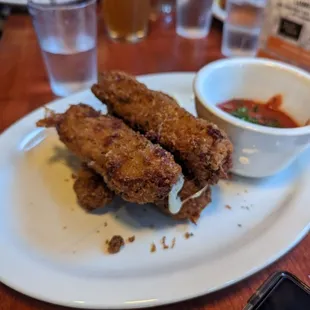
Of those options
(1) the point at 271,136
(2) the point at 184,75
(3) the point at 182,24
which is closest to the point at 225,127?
(1) the point at 271,136

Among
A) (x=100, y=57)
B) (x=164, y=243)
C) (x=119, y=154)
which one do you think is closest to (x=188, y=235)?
(x=164, y=243)

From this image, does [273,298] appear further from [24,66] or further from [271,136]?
[24,66]

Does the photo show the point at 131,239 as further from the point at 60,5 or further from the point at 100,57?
the point at 100,57

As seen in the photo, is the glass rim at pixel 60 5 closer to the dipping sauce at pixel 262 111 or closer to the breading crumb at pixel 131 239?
the dipping sauce at pixel 262 111

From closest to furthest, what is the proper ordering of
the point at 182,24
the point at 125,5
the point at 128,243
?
the point at 128,243
the point at 125,5
the point at 182,24

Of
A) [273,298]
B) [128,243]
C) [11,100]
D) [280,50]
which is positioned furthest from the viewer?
[280,50]

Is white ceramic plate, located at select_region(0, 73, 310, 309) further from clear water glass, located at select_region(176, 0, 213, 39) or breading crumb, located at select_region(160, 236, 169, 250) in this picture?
clear water glass, located at select_region(176, 0, 213, 39)
